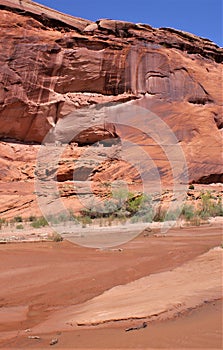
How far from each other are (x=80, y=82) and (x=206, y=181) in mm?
10551

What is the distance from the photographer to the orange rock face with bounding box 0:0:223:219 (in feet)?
82.2

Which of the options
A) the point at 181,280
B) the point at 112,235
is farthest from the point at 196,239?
the point at 181,280

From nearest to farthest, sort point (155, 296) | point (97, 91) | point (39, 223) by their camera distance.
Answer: point (155, 296)
point (39, 223)
point (97, 91)

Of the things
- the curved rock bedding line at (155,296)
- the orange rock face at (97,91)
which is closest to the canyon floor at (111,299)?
the curved rock bedding line at (155,296)

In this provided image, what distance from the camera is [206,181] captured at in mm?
26484

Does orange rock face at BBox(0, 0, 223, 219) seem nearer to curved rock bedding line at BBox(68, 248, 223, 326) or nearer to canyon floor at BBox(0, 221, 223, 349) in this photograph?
canyon floor at BBox(0, 221, 223, 349)

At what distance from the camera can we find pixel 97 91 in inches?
1089

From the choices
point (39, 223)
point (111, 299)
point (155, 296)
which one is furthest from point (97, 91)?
point (155, 296)

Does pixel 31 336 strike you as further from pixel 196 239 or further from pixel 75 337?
pixel 196 239

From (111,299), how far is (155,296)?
55cm

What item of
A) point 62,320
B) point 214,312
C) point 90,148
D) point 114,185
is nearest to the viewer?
point 214,312

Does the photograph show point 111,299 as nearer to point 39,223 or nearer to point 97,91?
point 39,223

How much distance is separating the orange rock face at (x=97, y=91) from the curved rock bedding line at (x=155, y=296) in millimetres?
18080

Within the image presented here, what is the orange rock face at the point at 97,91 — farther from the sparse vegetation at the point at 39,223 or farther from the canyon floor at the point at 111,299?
the canyon floor at the point at 111,299
